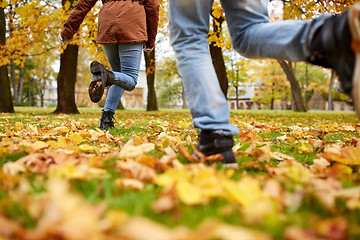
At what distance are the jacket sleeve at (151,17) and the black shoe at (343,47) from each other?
260cm

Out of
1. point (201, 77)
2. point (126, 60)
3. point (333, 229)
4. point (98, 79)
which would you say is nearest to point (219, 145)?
point (201, 77)

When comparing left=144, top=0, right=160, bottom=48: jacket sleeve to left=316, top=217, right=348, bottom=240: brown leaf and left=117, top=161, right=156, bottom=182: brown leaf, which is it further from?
left=316, top=217, right=348, bottom=240: brown leaf

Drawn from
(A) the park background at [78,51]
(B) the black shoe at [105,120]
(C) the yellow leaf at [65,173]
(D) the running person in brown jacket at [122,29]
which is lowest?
(C) the yellow leaf at [65,173]

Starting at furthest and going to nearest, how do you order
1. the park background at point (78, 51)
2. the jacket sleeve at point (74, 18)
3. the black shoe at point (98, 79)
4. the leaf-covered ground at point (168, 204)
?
the park background at point (78, 51) < the jacket sleeve at point (74, 18) < the black shoe at point (98, 79) < the leaf-covered ground at point (168, 204)

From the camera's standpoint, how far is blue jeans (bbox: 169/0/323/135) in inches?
64.3

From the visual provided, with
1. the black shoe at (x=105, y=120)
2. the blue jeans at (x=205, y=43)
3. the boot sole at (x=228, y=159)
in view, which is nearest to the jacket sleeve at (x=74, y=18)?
the black shoe at (x=105, y=120)

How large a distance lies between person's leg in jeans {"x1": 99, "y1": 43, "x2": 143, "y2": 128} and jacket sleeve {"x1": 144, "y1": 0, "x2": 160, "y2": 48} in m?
0.24

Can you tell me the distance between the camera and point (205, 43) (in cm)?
181

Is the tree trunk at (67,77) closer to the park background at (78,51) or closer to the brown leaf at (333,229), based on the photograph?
the park background at (78,51)

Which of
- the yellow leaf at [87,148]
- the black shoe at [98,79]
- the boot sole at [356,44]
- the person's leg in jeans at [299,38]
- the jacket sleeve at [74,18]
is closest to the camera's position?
the boot sole at [356,44]

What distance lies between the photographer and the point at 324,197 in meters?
1.03

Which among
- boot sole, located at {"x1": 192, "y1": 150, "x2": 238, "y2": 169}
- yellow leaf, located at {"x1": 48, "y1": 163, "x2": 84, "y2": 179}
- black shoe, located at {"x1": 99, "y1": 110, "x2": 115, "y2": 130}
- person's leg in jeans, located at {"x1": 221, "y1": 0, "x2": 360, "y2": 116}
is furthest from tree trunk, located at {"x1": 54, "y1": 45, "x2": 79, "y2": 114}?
yellow leaf, located at {"x1": 48, "y1": 163, "x2": 84, "y2": 179}

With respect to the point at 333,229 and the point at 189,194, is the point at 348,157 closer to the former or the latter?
the point at 333,229

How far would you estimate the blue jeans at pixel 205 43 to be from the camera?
163cm
